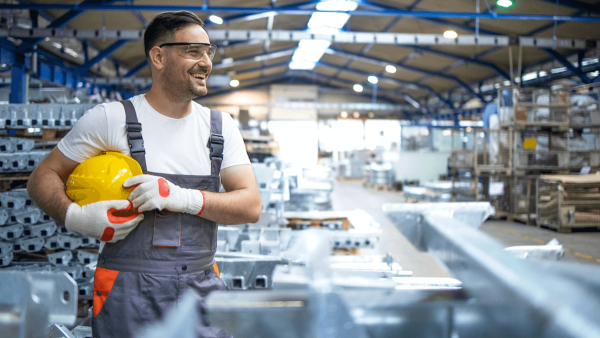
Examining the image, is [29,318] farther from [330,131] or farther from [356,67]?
[330,131]

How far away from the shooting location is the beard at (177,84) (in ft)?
4.85

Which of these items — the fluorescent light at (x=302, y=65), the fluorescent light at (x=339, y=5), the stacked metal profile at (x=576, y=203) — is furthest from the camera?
the fluorescent light at (x=302, y=65)

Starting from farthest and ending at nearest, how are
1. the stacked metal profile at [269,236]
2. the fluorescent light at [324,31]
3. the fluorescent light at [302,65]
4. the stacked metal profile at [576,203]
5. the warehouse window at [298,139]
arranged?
the warehouse window at [298,139] < the fluorescent light at [302,65] < the fluorescent light at [324,31] < the stacked metal profile at [576,203] < the stacked metal profile at [269,236]

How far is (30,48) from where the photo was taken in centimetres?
777

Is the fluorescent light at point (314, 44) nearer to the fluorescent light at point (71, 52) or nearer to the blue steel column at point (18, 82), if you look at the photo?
the fluorescent light at point (71, 52)

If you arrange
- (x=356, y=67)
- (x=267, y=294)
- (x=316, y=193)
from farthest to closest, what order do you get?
1. (x=356, y=67)
2. (x=316, y=193)
3. (x=267, y=294)

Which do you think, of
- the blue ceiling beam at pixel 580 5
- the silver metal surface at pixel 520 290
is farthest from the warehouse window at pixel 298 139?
the silver metal surface at pixel 520 290

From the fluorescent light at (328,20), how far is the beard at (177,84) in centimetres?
1080

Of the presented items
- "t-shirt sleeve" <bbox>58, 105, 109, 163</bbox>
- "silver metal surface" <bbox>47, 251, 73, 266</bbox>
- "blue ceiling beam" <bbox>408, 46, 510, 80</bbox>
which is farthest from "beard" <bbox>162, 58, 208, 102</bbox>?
"blue ceiling beam" <bbox>408, 46, 510, 80</bbox>

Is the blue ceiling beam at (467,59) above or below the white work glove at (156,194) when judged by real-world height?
above

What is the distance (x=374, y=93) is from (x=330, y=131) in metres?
3.45

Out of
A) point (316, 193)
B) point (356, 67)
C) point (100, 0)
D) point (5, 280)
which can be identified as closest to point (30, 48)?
point (100, 0)

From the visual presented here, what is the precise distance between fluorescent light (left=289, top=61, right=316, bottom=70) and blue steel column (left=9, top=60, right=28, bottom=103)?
11746mm

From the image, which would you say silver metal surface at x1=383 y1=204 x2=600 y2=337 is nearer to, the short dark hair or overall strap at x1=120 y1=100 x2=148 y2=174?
overall strap at x1=120 y1=100 x2=148 y2=174
